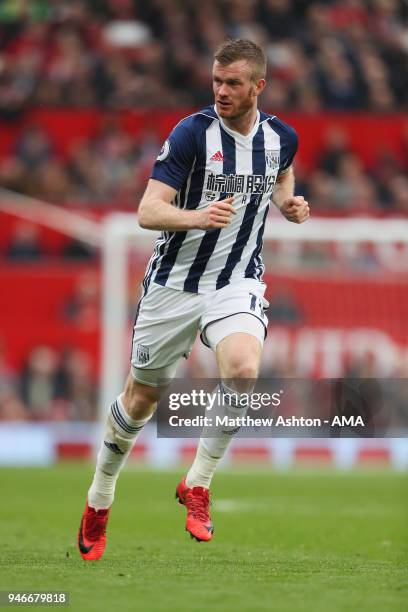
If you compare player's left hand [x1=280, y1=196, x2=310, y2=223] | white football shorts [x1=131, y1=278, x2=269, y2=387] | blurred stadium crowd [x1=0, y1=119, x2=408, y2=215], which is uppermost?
blurred stadium crowd [x1=0, y1=119, x2=408, y2=215]

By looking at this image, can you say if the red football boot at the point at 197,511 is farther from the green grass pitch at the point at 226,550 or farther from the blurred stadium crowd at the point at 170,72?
the blurred stadium crowd at the point at 170,72

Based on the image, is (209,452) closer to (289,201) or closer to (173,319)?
(173,319)

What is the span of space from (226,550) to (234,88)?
2.61m

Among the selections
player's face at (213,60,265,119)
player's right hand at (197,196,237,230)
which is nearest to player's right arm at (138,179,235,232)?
player's right hand at (197,196,237,230)

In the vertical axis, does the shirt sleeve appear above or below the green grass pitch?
above

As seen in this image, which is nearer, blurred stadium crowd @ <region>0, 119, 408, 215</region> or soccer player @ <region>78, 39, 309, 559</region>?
soccer player @ <region>78, 39, 309, 559</region>

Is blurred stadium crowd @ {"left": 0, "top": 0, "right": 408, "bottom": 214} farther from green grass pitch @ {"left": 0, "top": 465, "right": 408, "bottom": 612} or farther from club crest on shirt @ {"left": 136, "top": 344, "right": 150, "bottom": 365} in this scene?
club crest on shirt @ {"left": 136, "top": 344, "right": 150, "bottom": 365}

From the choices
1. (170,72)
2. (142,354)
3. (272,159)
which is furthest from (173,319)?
(170,72)

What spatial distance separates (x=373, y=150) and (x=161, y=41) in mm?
4471

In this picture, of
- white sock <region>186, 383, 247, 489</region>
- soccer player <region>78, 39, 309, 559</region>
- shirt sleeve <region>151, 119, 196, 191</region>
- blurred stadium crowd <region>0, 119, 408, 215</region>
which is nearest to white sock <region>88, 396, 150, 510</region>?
soccer player <region>78, 39, 309, 559</region>

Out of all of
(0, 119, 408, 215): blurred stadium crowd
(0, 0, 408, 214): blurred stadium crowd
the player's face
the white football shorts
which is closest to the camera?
the player's face

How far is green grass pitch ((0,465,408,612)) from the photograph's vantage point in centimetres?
535

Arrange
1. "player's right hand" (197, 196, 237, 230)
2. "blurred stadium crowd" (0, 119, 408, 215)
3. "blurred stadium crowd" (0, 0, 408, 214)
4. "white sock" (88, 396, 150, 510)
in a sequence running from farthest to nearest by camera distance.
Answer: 1. "blurred stadium crowd" (0, 0, 408, 214)
2. "blurred stadium crowd" (0, 119, 408, 215)
3. "white sock" (88, 396, 150, 510)
4. "player's right hand" (197, 196, 237, 230)

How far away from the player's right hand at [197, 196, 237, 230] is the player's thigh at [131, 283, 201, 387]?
685mm
